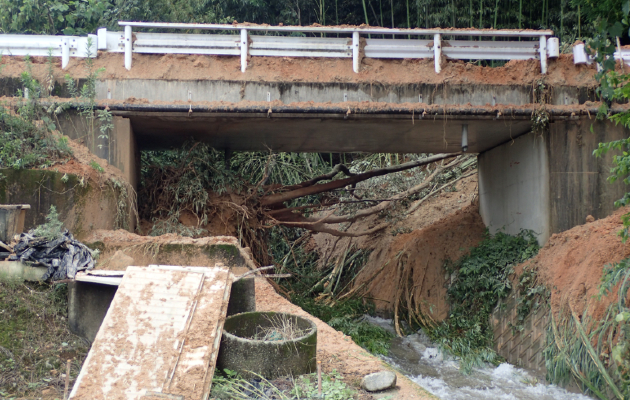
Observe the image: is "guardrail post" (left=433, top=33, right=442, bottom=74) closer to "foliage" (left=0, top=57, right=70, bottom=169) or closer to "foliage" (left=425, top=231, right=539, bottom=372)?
"foliage" (left=425, top=231, right=539, bottom=372)

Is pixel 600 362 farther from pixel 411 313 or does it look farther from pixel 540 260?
pixel 411 313

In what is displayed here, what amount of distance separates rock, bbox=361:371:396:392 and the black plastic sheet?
3.41 metres

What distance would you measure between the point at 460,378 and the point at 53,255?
6348 millimetres

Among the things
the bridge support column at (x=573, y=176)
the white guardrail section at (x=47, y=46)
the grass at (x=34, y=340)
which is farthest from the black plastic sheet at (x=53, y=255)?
the bridge support column at (x=573, y=176)

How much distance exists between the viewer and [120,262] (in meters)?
6.49

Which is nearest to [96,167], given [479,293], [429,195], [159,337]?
[159,337]

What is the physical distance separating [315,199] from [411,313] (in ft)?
17.0

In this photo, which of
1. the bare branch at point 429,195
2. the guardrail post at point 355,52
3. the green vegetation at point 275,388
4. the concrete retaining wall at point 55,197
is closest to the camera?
the green vegetation at point 275,388

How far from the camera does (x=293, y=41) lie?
9.47 m

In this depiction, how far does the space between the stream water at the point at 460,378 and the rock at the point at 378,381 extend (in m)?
3.10

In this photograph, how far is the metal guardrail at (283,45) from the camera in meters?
9.19

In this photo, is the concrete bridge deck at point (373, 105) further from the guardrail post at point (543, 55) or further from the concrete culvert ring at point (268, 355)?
the concrete culvert ring at point (268, 355)

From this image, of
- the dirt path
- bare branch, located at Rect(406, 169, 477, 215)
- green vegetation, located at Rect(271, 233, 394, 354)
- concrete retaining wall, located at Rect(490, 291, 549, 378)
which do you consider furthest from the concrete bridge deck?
bare branch, located at Rect(406, 169, 477, 215)

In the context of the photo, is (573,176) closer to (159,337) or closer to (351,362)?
(351,362)
